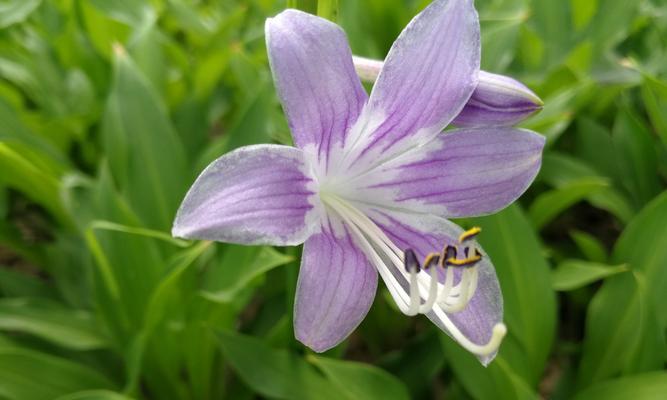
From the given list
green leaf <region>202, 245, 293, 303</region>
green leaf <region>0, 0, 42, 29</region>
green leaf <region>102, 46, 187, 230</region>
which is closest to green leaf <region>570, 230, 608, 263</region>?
green leaf <region>202, 245, 293, 303</region>

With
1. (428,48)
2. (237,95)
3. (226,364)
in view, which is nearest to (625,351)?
(428,48)

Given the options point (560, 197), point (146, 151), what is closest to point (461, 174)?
point (560, 197)

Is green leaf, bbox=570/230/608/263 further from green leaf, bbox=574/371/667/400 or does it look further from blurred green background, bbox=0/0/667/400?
green leaf, bbox=574/371/667/400

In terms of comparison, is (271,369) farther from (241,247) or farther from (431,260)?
(431,260)

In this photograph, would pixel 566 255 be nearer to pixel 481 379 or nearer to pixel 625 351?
pixel 625 351

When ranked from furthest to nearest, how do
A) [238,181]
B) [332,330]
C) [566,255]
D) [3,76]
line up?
[3,76] → [566,255] → [332,330] → [238,181]

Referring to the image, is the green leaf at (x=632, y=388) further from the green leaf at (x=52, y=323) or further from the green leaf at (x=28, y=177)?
the green leaf at (x=28, y=177)
